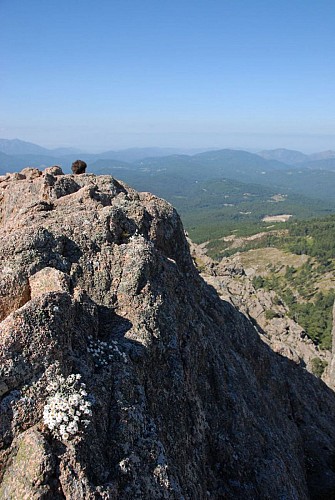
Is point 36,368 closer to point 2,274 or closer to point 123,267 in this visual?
point 2,274

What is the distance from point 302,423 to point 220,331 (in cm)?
1295

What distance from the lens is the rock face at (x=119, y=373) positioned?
10.8m

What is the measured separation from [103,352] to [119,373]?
99 centimetres

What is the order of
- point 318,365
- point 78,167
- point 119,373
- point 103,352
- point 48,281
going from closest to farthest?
point 119,373 < point 103,352 < point 48,281 < point 78,167 < point 318,365

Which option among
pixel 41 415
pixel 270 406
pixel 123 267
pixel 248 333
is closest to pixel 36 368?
pixel 41 415

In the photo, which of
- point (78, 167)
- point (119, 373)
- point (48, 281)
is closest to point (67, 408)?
point (119, 373)

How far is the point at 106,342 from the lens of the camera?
557 inches

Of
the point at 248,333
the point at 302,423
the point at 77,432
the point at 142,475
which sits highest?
the point at 77,432

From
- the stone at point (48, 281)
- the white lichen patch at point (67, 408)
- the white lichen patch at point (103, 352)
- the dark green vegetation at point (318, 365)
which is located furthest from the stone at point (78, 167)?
the dark green vegetation at point (318, 365)

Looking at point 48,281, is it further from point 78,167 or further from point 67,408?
point 78,167

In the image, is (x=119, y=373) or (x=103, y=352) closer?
(x=119, y=373)

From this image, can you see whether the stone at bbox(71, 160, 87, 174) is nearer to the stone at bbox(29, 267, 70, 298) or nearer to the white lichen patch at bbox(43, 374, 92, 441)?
the stone at bbox(29, 267, 70, 298)

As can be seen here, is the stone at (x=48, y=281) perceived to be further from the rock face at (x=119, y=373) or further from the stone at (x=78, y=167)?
→ the stone at (x=78, y=167)

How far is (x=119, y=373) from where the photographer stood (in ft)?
43.5
